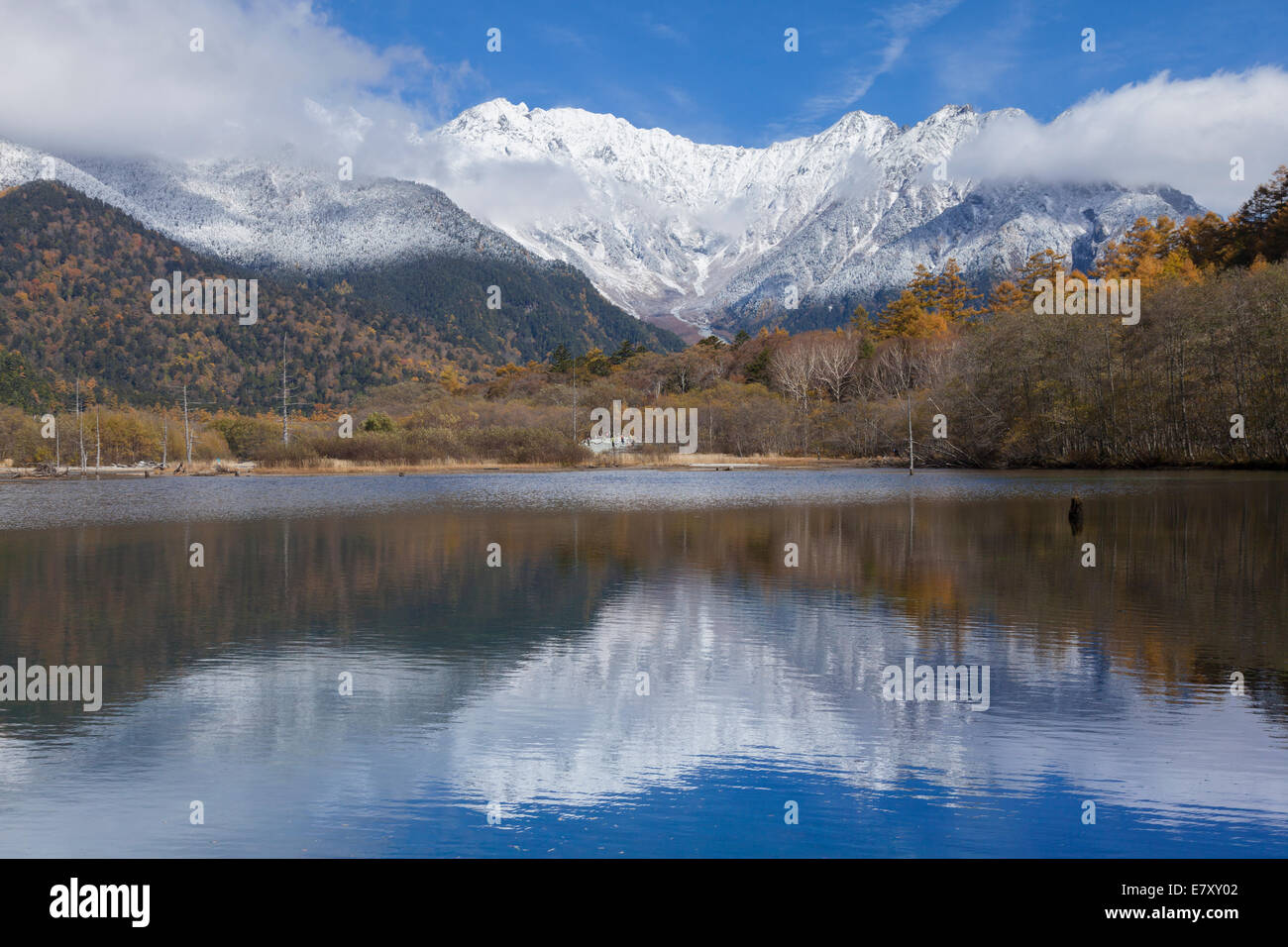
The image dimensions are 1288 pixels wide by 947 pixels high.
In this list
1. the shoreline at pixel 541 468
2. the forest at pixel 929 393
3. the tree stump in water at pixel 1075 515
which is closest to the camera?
the tree stump in water at pixel 1075 515

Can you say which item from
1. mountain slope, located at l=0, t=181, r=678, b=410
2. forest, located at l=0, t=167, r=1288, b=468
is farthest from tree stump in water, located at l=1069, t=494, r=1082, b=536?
mountain slope, located at l=0, t=181, r=678, b=410

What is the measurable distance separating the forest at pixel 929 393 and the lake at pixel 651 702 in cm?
4484

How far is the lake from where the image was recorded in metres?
7.48

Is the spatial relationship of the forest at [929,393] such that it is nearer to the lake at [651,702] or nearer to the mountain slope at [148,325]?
the mountain slope at [148,325]

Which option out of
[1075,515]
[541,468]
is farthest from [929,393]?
[1075,515]

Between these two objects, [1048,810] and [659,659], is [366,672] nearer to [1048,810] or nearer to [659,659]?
[659,659]

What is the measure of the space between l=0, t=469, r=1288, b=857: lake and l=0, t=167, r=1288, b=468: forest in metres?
44.8

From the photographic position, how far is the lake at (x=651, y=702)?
295 inches

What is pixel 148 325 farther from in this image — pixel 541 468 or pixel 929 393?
pixel 929 393

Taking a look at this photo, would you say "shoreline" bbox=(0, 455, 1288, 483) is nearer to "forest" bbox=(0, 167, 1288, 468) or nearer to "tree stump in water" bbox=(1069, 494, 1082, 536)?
"forest" bbox=(0, 167, 1288, 468)

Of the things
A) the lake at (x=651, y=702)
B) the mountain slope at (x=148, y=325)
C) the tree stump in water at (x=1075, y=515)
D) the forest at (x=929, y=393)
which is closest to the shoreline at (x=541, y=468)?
the forest at (x=929, y=393)

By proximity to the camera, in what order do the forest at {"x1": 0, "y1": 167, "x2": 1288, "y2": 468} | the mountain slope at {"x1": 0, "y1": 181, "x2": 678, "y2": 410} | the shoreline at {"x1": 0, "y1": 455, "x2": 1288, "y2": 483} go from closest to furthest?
the forest at {"x1": 0, "y1": 167, "x2": 1288, "y2": 468} < the shoreline at {"x1": 0, "y1": 455, "x2": 1288, "y2": 483} < the mountain slope at {"x1": 0, "y1": 181, "x2": 678, "y2": 410}

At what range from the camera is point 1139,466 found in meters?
68.9
